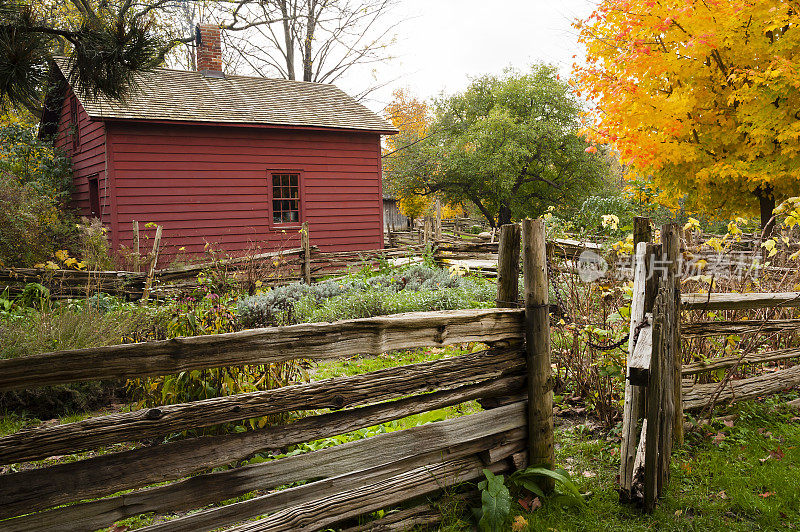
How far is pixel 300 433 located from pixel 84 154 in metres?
15.4

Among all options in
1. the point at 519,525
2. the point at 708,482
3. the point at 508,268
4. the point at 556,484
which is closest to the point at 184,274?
the point at 508,268

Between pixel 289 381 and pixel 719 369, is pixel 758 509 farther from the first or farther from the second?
pixel 289 381

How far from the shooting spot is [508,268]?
3.33 metres

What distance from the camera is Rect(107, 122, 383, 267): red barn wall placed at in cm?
1323

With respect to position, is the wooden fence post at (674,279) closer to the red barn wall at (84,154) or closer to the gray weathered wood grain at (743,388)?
the gray weathered wood grain at (743,388)

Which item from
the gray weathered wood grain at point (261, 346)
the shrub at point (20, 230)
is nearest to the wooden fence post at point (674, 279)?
the gray weathered wood grain at point (261, 346)

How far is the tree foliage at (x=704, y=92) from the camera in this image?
27.0 feet

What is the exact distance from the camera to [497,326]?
10.2ft

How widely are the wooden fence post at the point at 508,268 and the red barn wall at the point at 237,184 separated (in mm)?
10733

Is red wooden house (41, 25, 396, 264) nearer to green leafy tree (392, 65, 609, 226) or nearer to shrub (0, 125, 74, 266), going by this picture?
shrub (0, 125, 74, 266)

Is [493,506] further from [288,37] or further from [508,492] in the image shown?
[288,37]

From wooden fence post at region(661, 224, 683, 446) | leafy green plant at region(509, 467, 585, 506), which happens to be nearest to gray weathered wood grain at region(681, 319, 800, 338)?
wooden fence post at region(661, 224, 683, 446)

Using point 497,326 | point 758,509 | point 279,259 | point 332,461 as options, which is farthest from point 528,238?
point 279,259

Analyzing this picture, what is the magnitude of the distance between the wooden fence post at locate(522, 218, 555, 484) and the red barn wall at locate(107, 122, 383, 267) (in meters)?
10.9
